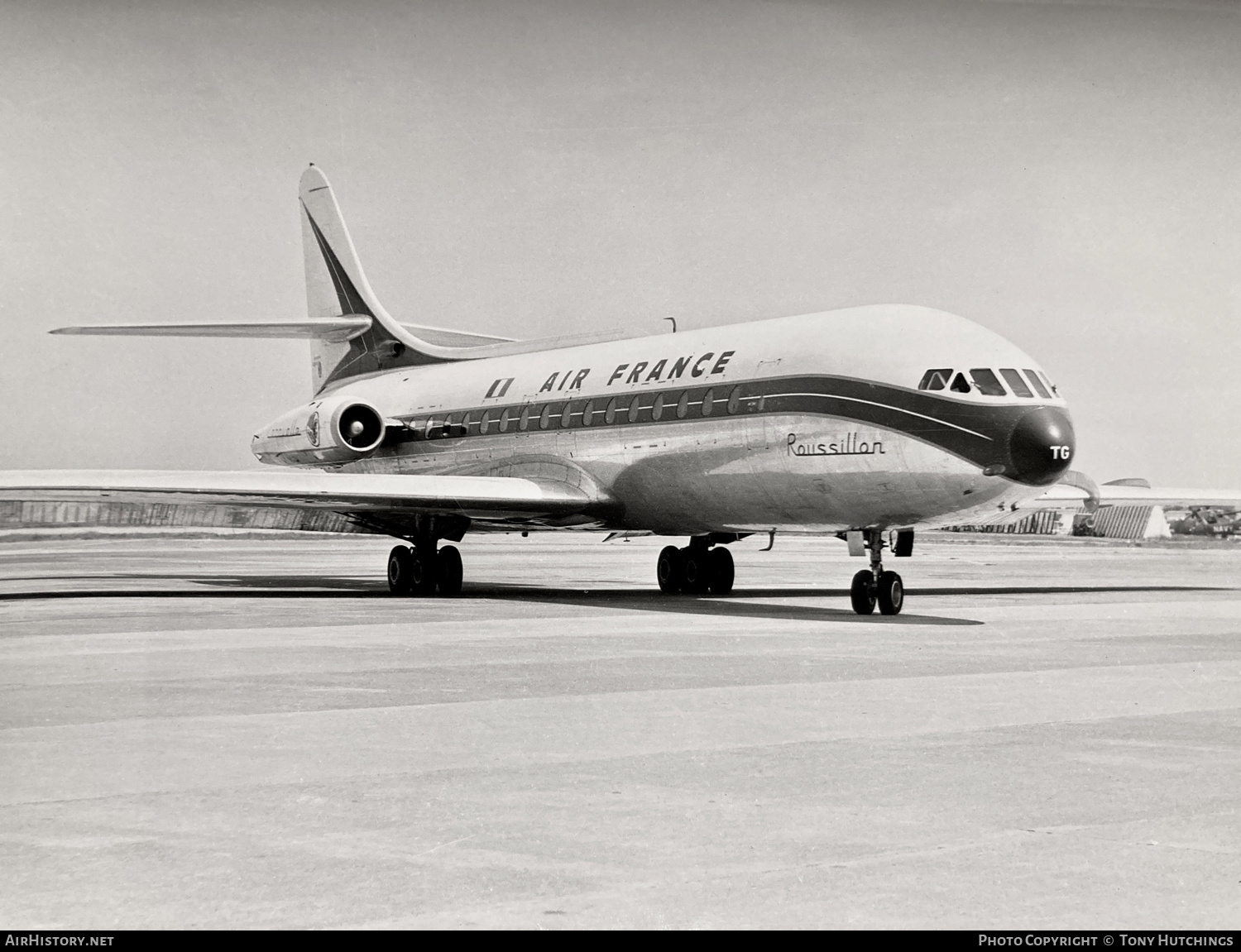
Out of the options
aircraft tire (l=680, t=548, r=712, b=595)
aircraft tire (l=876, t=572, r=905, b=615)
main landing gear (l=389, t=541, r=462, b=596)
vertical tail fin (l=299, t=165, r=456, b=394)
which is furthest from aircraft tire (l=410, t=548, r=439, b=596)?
aircraft tire (l=876, t=572, r=905, b=615)

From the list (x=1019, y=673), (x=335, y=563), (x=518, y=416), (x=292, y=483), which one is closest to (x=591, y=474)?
(x=518, y=416)

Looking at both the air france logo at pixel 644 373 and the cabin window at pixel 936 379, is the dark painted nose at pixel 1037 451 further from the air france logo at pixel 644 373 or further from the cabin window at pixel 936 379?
the air france logo at pixel 644 373

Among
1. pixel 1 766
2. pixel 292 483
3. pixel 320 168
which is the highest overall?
pixel 320 168

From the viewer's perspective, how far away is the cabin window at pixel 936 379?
17922 mm

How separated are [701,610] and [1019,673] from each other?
7.70m

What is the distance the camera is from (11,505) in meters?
73.1

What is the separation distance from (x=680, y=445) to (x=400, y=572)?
5.27 m

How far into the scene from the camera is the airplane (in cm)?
1788

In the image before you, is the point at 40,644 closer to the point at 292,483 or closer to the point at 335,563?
the point at 292,483

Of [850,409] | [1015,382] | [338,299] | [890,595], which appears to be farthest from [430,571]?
[338,299]

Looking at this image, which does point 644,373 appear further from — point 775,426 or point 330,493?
point 330,493

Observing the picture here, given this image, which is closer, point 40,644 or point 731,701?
point 731,701

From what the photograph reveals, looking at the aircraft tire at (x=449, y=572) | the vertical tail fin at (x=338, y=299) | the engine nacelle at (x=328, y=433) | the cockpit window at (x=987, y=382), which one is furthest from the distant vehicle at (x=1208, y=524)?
the cockpit window at (x=987, y=382)
